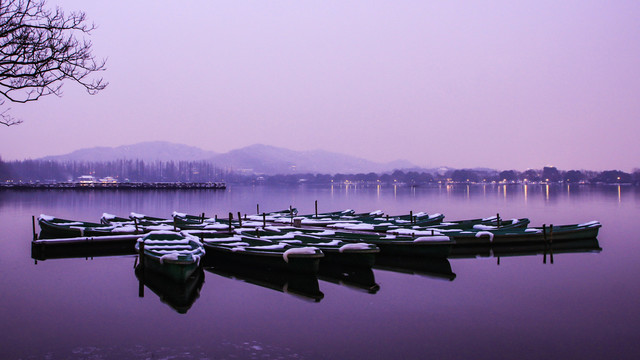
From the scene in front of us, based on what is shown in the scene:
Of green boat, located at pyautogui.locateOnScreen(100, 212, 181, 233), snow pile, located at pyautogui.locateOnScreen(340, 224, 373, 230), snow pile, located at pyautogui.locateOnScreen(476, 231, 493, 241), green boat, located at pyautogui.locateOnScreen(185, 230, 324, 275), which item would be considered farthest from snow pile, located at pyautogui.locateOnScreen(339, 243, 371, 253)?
green boat, located at pyautogui.locateOnScreen(100, 212, 181, 233)

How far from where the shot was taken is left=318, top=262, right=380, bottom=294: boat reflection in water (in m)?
21.5

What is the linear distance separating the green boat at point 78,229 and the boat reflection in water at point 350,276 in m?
15.7

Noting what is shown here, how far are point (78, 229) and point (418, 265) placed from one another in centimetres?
2444

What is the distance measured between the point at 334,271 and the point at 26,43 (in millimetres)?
16657

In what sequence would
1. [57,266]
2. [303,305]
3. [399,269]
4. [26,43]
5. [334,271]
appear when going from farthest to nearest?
[57,266], [399,269], [334,271], [303,305], [26,43]

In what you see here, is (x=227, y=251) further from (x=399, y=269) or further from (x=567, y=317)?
(x=567, y=317)

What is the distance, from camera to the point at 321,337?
15.0 metres

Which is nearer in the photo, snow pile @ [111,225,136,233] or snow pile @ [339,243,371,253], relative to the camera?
snow pile @ [339,243,371,253]

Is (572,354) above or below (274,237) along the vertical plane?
below

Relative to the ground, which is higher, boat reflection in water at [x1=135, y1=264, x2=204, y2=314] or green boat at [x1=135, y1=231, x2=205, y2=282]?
green boat at [x1=135, y1=231, x2=205, y2=282]

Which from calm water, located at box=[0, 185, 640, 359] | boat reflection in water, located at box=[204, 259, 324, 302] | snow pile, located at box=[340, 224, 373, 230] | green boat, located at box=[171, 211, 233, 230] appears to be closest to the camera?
calm water, located at box=[0, 185, 640, 359]

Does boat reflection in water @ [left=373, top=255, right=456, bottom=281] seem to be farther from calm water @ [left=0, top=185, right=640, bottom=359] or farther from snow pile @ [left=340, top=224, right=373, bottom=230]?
snow pile @ [left=340, top=224, right=373, bottom=230]

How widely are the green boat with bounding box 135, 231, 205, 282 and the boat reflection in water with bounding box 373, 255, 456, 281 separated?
10.1 meters

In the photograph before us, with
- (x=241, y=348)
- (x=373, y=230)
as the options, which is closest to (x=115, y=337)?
Result: (x=241, y=348)
